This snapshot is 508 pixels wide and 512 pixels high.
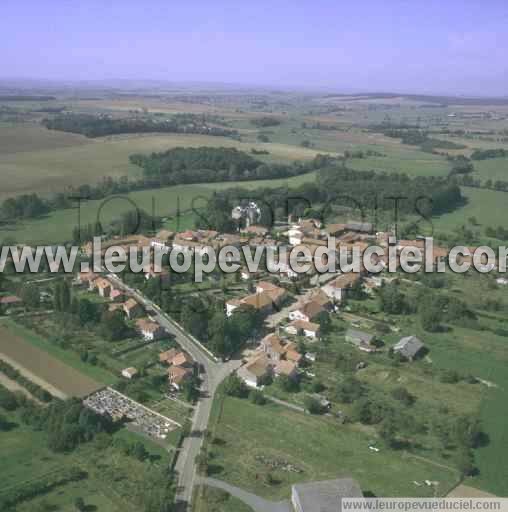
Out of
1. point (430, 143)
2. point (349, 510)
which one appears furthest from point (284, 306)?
point (430, 143)

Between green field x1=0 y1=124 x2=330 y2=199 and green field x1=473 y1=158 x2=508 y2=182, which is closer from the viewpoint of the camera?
green field x1=0 y1=124 x2=330 y2=199

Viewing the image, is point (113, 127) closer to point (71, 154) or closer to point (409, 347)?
point (71, 154)

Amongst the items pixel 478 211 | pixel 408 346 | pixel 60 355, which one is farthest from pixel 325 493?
pixel 478 211

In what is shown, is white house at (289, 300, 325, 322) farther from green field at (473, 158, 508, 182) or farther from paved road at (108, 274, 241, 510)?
green field at (473, 158, 508, 182)

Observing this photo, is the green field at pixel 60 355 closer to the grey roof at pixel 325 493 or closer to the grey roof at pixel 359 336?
the grey roof at pixel 325 493

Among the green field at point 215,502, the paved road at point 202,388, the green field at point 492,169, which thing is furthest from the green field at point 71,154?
the green field at point 215,502

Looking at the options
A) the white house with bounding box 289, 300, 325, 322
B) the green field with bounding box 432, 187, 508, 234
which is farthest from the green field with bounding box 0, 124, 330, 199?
the white house with bounding box 289, 300, 325, 322
